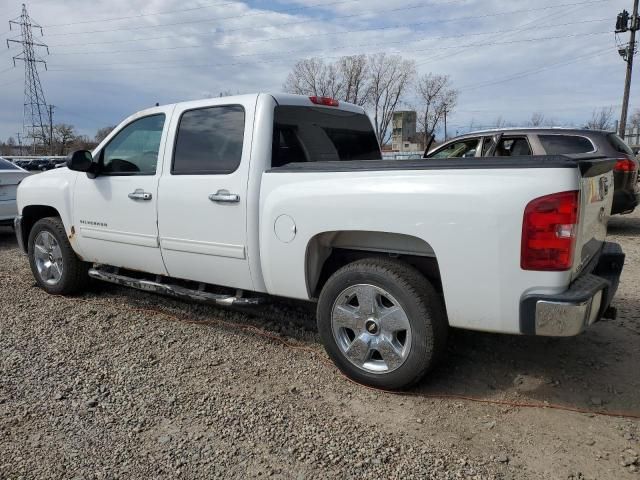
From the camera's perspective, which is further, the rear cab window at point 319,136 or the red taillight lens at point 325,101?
the red taillight lens at point 325,101

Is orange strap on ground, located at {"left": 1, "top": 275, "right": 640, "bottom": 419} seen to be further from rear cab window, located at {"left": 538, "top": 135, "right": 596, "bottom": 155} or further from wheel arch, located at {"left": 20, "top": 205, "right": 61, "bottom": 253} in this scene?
rear cab window, located at {"left": 538, "top": 135, "right": 596, "bottom": 155}

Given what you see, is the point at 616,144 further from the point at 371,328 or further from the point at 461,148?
the point at 371,328

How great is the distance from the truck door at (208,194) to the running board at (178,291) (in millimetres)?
109

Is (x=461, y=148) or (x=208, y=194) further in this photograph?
(x=461, y=148)

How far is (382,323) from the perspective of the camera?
3.22 meters

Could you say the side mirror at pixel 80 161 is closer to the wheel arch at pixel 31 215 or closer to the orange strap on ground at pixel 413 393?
the wheel arch at pixel 31 215

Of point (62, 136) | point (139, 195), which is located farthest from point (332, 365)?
point (62, 136)

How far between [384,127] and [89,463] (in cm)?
5608

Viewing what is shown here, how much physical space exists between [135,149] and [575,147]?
21.8 ft

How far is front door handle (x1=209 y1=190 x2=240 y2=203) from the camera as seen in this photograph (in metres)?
3.70

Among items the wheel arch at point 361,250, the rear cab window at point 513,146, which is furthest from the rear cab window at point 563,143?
the wheel arch at point 361,250

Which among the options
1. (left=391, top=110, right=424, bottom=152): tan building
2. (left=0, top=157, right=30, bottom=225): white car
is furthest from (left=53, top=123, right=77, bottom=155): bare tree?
(left=0, top=157, right=30, bottom=225): white car

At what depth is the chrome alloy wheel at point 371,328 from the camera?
3.18 metres

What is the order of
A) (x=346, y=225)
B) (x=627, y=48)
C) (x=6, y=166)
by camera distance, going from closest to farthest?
1. (x=346, y=225)
2. (x=6, y=166)
3. (x=627, y=48)
